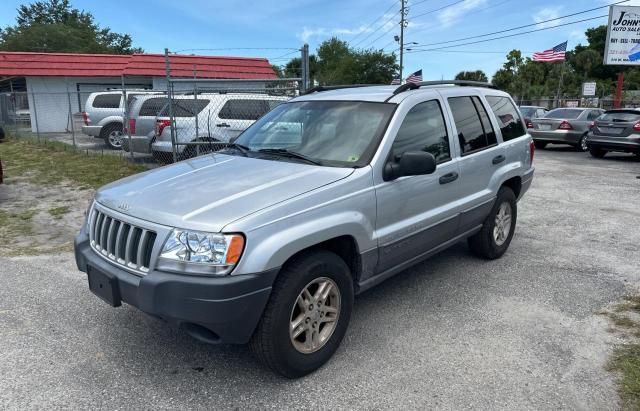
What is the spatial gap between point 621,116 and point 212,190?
14366 millimetres

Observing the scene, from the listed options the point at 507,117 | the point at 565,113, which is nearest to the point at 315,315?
the point at 507,117

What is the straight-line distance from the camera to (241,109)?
10.5 meters

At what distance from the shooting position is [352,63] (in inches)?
2505

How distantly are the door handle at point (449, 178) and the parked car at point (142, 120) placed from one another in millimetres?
8736

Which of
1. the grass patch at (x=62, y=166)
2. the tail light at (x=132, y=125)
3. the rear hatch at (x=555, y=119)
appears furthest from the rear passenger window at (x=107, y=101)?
the rear hatch at (x=555, y=119)

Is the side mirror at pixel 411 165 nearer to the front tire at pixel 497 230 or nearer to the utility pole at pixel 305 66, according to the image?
the front tire at pixel 497 230

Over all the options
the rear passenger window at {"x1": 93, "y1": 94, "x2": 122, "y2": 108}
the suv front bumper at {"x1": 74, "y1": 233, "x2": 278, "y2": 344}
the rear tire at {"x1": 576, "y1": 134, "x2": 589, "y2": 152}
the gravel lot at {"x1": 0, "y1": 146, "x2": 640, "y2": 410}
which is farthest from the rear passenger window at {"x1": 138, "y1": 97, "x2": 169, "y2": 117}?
the rear tire at {"x1": 576, "y1": 134, "x2": 589, "y2": 152}

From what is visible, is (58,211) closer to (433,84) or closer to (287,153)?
(287,153)

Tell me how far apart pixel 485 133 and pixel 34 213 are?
6.69m

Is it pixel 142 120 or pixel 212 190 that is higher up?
pixel 142 120

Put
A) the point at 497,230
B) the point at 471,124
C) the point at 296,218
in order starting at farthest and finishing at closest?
1. the point at 497,230
2. the point at 471,124
3. the point at 296,218

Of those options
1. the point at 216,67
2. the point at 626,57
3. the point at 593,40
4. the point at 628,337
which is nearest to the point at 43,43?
the point at 216,67

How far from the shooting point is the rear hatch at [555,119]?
16062mm

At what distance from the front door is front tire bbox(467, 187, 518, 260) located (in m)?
0.86
